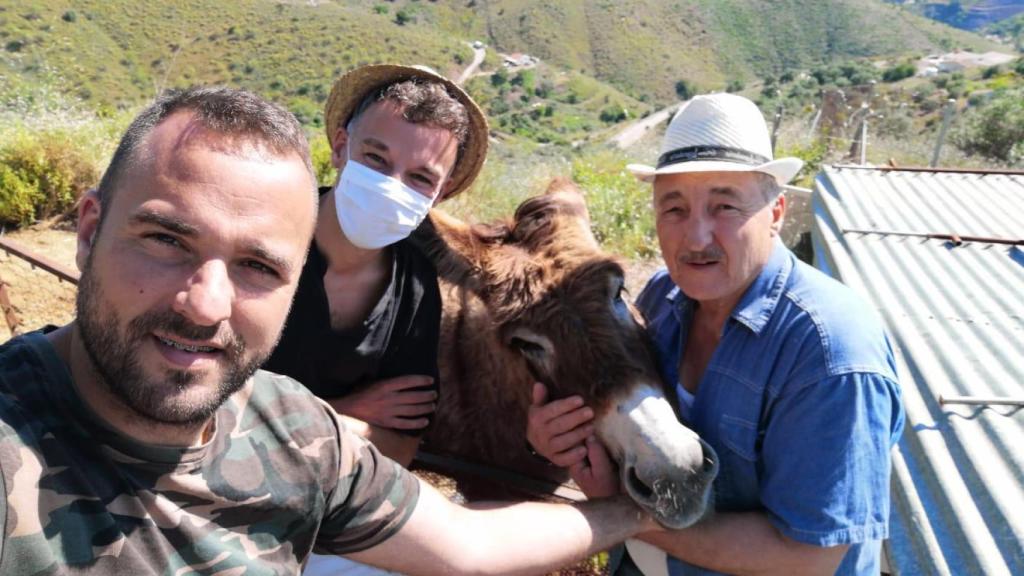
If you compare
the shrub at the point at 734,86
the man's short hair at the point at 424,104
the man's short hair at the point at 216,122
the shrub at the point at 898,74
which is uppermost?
the man's short hair at the point at 216,122

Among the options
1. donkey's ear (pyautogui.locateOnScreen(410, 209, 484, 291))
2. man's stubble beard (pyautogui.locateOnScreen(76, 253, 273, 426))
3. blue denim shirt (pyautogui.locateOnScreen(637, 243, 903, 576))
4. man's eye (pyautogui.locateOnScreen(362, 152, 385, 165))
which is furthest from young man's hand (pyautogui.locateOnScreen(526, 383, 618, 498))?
man's stubble beard (pyautogui.locateOnScreen(76, 253, 273, 426))

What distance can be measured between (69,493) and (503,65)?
7692 centimetres

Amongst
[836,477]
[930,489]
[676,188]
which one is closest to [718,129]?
[676,188]

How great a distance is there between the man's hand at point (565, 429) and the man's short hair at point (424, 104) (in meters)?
1.49

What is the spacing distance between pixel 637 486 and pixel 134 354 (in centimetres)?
179

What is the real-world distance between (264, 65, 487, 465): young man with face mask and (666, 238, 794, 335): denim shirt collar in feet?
5.25

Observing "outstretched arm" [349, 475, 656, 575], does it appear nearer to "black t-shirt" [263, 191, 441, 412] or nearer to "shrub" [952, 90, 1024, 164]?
"black t-shirt" [263, 191, 441, 412]

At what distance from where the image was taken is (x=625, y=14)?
94750 millimetres

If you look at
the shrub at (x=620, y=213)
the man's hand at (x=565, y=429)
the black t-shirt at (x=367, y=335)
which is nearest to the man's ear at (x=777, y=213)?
the man's hand at (x=565, y=429)

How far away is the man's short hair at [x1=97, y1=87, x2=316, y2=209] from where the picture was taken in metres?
1.71

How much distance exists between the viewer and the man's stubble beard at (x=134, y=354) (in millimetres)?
1582

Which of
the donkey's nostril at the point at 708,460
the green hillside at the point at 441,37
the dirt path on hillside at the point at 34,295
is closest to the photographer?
the donkey's nostril at the point at 708,460

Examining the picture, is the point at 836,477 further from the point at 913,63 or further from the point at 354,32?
the point at 913,63

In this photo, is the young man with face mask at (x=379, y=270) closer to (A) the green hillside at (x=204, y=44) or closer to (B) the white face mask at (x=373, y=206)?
(B) the white face mask at (x=373, y=206)
